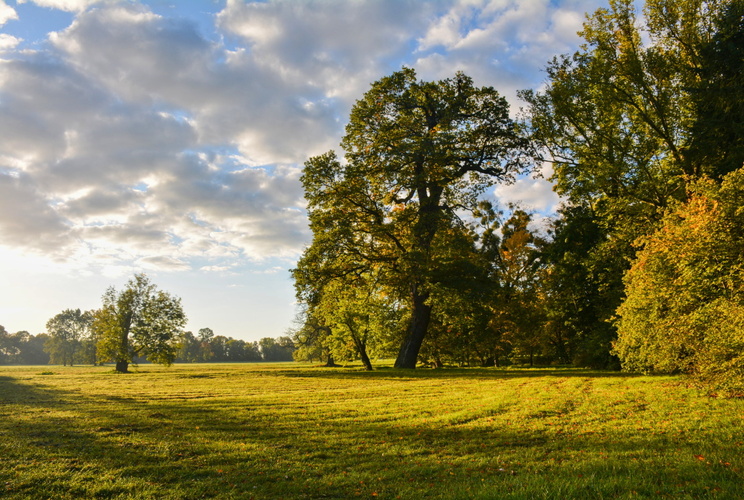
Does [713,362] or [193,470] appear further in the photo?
[713,362]

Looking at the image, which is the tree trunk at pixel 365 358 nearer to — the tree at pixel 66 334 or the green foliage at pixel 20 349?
the tree at pixel 66 334

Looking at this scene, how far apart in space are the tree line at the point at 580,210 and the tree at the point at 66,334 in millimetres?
102946

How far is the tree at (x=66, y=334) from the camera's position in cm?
10962

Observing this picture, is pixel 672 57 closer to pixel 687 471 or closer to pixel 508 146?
pixel 508 146

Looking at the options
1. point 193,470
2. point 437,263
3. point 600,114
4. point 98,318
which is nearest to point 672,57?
point 600,114

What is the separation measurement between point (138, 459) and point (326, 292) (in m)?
22.7

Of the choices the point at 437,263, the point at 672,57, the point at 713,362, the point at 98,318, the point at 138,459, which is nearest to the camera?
the point at 138,459

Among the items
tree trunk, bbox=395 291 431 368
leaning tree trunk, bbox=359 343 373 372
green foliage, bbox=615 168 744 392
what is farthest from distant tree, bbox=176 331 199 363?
green foliage, bbox=615 168 744 392

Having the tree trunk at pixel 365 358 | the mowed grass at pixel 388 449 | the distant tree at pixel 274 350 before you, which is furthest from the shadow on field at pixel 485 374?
the distant tree at pixel 274 350

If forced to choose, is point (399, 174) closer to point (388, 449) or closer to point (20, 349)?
point (388, 449)

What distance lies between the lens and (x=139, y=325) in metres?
47.2

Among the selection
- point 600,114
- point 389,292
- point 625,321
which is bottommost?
point 625,321

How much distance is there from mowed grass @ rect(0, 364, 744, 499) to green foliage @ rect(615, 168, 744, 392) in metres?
1.29

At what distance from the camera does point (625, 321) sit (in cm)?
1744
